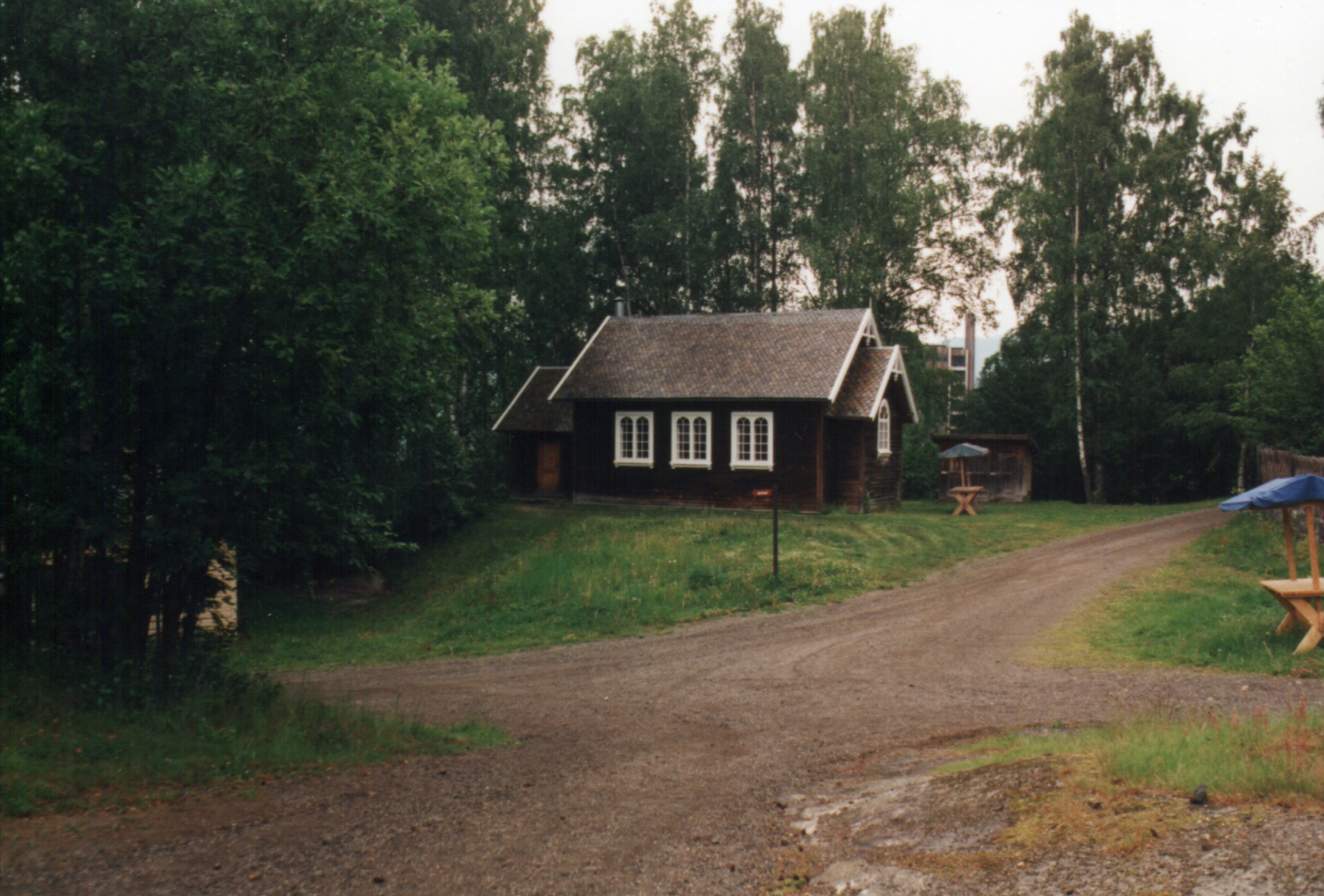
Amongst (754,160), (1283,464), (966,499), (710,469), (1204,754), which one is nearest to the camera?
(1204,754)

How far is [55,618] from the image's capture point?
998 centimetres

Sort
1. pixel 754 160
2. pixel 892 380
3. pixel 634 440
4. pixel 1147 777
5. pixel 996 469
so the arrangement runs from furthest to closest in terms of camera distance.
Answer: pixel 754 160
pixel 996 469
pixel 892 380
pixel 634 440
pixel 1147 777

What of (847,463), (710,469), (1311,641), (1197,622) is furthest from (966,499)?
(1311,641)

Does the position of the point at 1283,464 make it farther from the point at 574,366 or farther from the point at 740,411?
the point at 574,366

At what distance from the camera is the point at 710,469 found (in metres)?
31.3

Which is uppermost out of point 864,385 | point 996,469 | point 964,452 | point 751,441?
point 864,385

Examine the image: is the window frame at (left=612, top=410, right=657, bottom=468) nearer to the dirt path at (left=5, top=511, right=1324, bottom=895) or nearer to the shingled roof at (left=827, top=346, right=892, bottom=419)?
the shingled roof at (left=827, top=346, right=892, bottom=419)

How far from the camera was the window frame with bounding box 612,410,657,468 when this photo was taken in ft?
106

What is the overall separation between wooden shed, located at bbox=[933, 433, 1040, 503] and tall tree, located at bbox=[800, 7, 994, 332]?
213 inches

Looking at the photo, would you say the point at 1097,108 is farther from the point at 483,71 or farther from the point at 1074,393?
the point at 483,71

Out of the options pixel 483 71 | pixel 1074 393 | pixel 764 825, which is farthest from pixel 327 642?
pixel 1074 393

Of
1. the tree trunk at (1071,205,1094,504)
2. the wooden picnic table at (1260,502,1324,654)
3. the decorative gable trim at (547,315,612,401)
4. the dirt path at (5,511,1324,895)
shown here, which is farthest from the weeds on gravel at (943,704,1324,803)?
the tree trunk at (1071,205,1094,504)

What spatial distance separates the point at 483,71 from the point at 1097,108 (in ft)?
78.4

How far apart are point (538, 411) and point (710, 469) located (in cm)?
798
